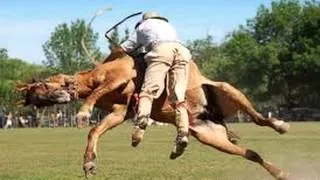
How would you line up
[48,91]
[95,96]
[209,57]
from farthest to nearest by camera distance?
[209,57] < [48,91] < [95,96]

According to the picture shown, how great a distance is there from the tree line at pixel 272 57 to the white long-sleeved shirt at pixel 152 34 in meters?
91.2

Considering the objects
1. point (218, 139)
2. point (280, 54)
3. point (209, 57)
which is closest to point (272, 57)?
point (280, 54)

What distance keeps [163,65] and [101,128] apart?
1226mm

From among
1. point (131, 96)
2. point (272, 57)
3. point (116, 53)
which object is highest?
point (272, 57)

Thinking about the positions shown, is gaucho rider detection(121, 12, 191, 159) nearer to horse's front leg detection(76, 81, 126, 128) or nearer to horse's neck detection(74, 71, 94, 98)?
horse's front leg detection(76, 81, 126, 128)

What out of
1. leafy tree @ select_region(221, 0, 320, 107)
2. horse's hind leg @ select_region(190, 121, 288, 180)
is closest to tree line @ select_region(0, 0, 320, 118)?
leafy tree @ select_region(221, 0, 320, 107)

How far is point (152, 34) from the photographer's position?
441 inches

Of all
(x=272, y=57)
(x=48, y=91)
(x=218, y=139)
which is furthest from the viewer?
(x=272, y=57)

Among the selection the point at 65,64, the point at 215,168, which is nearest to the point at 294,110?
the point at 65,64

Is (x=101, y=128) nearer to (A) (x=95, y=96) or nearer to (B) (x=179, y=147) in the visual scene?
(A) (x=95, y=96)

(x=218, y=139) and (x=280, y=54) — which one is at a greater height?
(x=280, y=54)

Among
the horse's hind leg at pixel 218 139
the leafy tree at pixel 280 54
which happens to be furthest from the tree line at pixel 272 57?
the horse's hind leg at pixel 218 139

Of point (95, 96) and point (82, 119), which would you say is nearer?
point (82, 119)

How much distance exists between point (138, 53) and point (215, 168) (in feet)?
31.8
